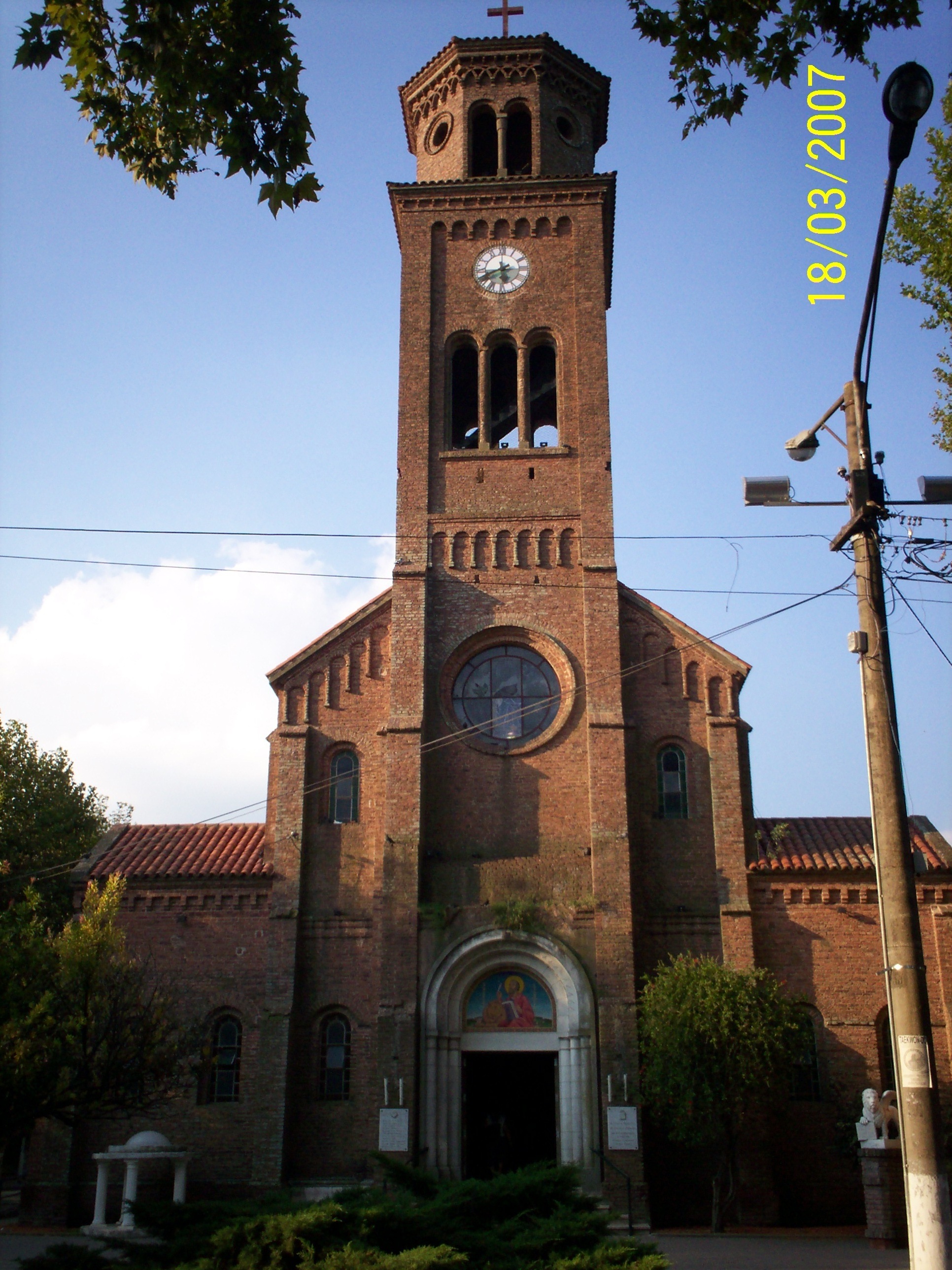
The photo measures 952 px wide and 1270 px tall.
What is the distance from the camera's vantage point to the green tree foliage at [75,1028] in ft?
54.2

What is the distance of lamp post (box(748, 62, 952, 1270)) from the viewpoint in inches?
365

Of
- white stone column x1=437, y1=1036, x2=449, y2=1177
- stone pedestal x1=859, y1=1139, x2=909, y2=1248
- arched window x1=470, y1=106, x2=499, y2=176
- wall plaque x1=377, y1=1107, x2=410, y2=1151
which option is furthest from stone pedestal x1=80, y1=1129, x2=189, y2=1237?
arched window x1=470, y1=106, x2=499, y2=176

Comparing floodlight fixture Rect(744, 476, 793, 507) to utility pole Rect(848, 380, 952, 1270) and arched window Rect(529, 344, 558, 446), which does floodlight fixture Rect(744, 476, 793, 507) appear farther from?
arched window Rect(529, 344, 558, 446)

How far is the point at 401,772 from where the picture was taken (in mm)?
24000

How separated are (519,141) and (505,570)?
41.3 feet

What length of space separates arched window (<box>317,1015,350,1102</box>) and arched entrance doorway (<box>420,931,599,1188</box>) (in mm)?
1912

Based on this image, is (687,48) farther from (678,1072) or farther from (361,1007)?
(361,1007)

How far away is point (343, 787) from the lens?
25.0 meters

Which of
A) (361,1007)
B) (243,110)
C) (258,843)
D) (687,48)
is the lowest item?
(361,1007)

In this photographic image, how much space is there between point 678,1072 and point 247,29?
57.8 feet

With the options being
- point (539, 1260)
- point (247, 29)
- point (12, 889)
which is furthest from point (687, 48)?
point (12, 889)

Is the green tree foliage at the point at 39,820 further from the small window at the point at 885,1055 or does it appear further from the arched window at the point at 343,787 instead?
the small window at the point at 885,1055

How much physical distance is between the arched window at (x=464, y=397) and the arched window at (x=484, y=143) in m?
5.23

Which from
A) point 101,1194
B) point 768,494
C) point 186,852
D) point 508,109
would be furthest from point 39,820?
point 768,494
